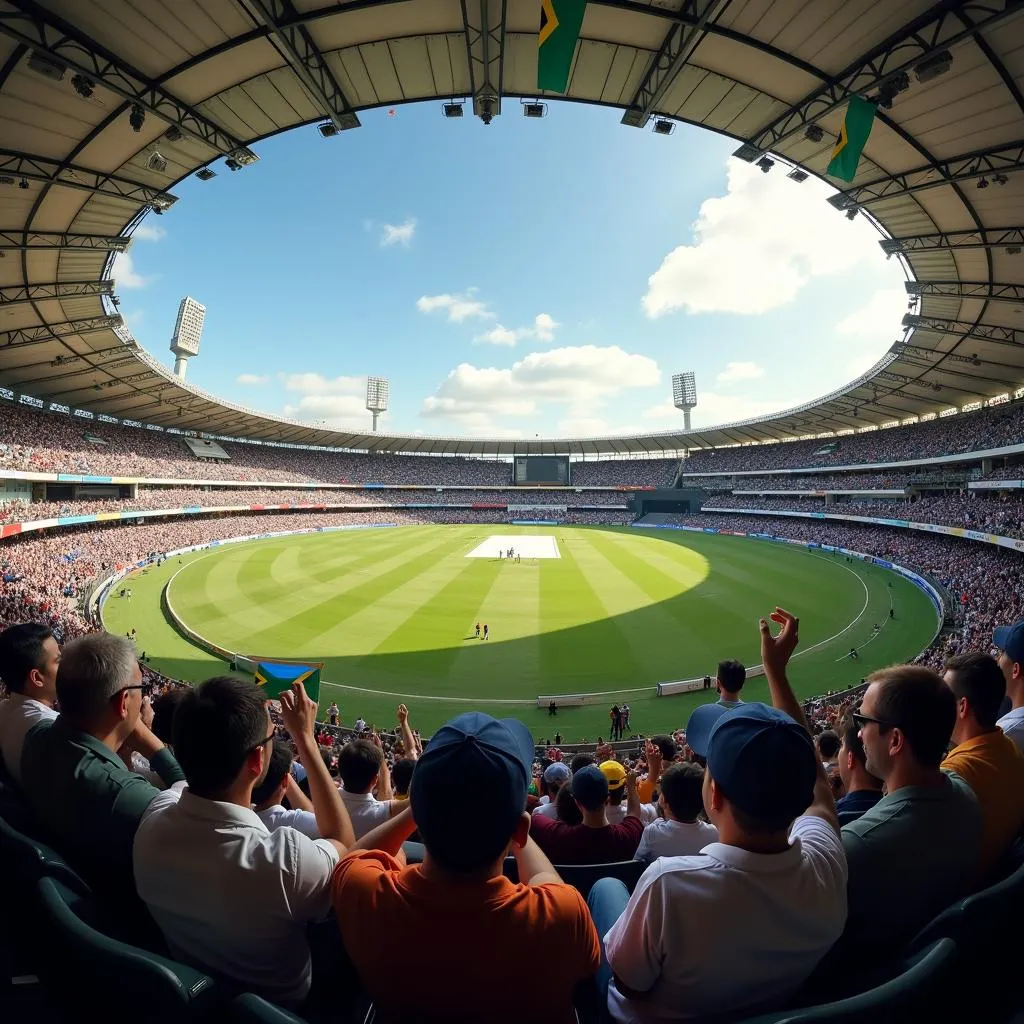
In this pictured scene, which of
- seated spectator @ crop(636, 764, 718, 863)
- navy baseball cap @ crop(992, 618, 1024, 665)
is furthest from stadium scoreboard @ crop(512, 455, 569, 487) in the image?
seated spectator @ crop(636, 764, 718, 863)

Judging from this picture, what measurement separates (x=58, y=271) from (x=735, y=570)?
42229mm

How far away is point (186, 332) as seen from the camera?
75.6 m

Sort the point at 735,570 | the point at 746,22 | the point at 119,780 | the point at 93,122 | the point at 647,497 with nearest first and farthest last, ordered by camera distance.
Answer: the point at 119,780
the point at 746,22
the point at 93,122
the point at 735,570
the point at 647,497

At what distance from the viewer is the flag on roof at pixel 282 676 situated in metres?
10.2

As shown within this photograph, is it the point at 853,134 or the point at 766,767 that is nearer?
the point at 766,767

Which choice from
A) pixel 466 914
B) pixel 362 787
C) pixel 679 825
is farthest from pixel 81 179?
pixel 679 825

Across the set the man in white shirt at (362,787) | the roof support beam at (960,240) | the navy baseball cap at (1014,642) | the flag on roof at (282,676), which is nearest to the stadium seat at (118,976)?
the man in white shirt at (362,787)

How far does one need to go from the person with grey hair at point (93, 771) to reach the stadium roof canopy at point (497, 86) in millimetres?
11964

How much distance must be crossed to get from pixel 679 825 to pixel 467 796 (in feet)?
7.72

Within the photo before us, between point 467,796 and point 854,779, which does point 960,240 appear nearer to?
point 854,779

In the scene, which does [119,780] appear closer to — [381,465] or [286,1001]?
[286,1001]

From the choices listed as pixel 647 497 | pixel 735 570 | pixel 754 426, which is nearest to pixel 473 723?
pixel 735 570

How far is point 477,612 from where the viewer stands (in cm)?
2881

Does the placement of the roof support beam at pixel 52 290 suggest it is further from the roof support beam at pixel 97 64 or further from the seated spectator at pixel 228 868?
the seated spectator at pixel 228 868
